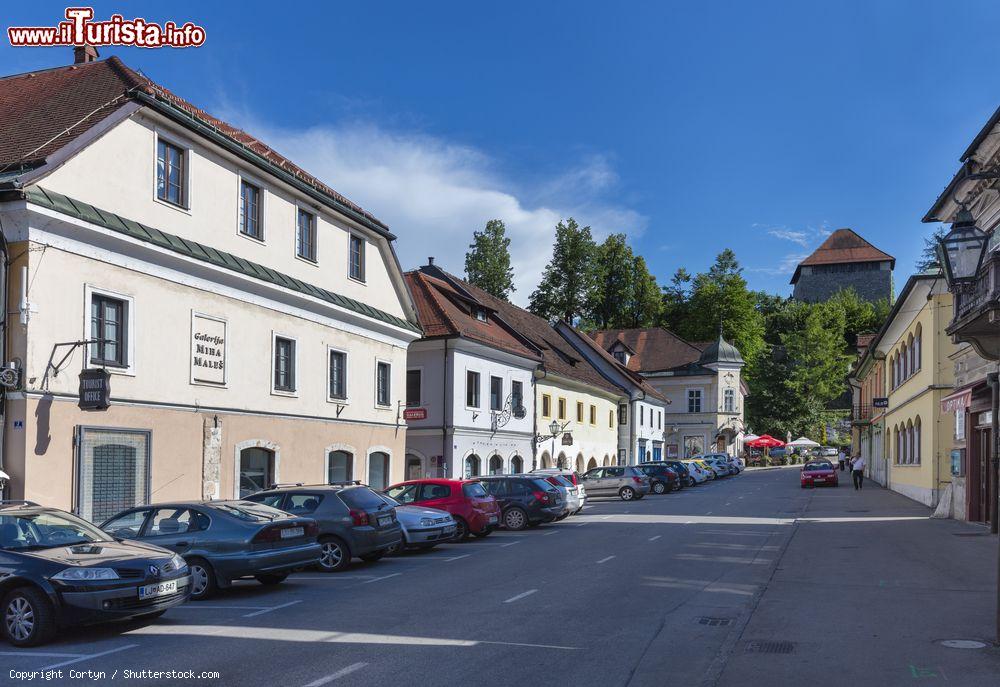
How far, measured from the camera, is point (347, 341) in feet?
86.5

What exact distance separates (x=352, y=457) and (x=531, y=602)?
15011 millimetres

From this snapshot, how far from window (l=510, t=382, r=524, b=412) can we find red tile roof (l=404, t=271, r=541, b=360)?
4.33 feet

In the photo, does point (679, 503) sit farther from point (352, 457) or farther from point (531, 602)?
point (531, 602)

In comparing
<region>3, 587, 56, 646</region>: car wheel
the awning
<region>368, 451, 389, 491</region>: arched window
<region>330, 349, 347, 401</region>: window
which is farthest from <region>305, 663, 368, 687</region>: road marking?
the awning

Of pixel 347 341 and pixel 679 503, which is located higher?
pixel 347 341

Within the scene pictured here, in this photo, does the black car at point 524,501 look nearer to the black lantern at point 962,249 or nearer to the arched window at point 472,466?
the arched window at point 472,466

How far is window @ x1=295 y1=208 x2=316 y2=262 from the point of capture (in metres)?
24.6

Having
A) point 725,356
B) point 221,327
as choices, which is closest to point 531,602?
point 221,327

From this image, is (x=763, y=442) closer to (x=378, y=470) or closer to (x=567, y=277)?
(x=567, y=277)

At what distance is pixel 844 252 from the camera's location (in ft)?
422

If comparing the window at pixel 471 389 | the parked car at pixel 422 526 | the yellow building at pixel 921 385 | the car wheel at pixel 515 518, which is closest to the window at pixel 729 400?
the yellow building at pixel 921 385

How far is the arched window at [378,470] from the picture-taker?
27.5 metres

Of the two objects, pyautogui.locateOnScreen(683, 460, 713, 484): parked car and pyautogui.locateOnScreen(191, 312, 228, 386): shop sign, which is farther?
pyautogui.locateOnScreen(683, 460, 713, 484): parked car

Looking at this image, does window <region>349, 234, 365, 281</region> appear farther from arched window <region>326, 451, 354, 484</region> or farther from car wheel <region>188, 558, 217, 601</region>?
car wheel <region>188, 558, 217, 601</region>
